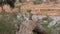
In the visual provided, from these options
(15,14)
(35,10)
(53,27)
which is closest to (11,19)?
(15,14)

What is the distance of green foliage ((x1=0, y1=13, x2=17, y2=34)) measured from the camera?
14.7 feet

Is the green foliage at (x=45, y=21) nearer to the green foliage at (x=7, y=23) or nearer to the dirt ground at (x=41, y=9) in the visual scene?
the dirt ground at (x=41, y=9)

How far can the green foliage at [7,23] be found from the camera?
4.49 metres

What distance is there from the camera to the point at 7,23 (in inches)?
178

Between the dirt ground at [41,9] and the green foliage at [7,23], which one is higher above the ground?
the dirt ground at [41,9]

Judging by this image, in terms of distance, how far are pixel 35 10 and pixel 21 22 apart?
1.55 feet

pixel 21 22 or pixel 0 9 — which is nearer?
pixel 21 22

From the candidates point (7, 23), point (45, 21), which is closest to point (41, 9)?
point (45, 21)

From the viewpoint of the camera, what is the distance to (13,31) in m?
4.47

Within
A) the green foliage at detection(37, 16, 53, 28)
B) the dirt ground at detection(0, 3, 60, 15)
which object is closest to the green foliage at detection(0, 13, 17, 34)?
the dirt ground at detection(0, 3, 60, 15)

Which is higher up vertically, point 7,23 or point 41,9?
point 41,9

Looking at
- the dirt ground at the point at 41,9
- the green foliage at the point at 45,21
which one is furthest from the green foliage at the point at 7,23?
the green foliage at the point at 45,21

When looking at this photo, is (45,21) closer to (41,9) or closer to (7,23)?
(41,9)

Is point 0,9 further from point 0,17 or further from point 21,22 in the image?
point 21,22
